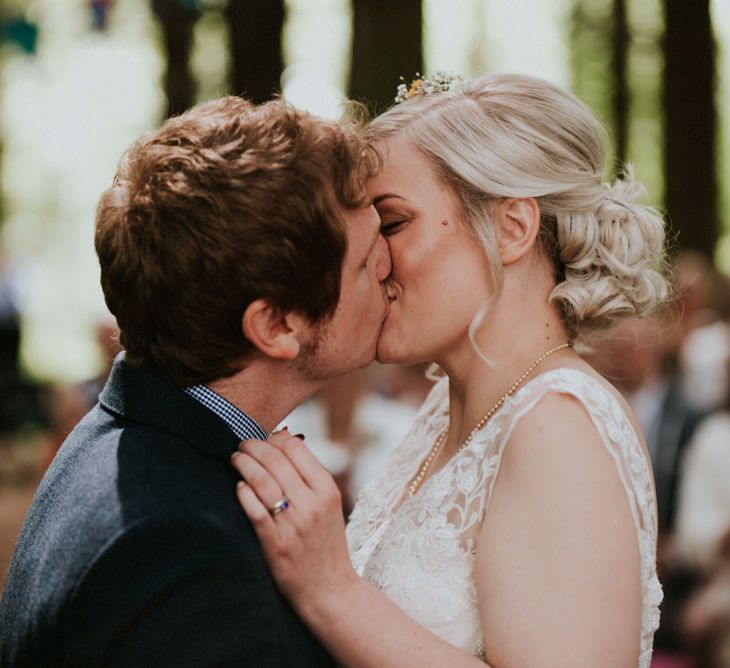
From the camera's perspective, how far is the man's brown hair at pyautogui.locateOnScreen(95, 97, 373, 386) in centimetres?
184

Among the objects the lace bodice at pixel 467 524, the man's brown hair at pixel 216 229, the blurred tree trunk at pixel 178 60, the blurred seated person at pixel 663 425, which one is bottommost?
the blurred seated person at pixel 663 425

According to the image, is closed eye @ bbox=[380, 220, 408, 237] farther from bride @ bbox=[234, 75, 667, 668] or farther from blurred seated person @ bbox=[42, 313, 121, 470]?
blurred seated person @ bbox=[42, 313, 121, 470]

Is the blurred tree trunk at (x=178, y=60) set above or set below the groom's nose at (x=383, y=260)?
below

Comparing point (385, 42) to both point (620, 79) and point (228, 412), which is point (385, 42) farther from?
point (228, 412)

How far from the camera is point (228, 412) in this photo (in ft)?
6.60

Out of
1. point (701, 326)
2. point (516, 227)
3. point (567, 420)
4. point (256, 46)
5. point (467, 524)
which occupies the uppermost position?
point (516, 227)

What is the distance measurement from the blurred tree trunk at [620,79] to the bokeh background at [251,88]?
17mm

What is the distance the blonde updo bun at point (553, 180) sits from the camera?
235 cm

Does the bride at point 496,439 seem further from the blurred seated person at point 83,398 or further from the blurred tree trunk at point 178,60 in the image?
the blurred tree trunk at point 178,60

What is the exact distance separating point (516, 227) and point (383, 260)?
1.08ft

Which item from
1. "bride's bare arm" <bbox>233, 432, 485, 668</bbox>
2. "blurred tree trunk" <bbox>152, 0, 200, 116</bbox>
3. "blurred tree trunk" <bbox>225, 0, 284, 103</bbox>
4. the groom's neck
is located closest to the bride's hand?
"bride's bare arm" <bbox>233, 432, 485, 668</bbox>

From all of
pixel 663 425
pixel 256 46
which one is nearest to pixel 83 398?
pixel 663 425

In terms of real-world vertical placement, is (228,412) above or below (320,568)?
above

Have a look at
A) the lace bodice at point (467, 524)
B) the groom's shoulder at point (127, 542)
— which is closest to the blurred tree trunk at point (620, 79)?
the lace bodice at point (467, 524)
